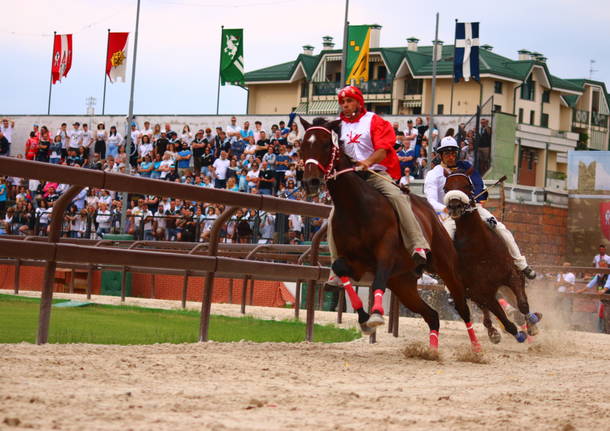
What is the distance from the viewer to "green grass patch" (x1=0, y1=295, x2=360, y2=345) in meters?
8.71

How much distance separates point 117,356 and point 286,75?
74.5 metres

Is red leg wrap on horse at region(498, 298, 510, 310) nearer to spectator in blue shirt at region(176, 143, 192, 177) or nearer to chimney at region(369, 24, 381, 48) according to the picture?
spectator in blue shirt at region(176, 143, 192, 177)

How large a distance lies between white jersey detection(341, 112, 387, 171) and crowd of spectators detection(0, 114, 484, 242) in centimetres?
45

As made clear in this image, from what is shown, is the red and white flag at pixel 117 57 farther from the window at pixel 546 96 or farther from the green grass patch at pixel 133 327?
the window at pixel 546 96

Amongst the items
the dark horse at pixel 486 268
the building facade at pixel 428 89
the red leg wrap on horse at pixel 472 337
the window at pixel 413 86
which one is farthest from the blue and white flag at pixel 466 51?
the window at pixel 413 86

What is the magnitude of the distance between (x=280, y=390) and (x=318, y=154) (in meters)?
3.01

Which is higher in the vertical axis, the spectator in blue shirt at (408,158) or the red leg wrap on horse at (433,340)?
the spectator in blue shirt at (408,158)

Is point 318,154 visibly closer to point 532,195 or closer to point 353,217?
point 353,217

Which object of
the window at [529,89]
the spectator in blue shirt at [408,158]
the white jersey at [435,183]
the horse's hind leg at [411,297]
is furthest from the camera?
the window at [529,89]

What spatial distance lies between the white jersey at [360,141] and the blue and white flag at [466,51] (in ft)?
88.6

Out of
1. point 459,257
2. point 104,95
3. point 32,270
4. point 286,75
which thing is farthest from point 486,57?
point 459,257

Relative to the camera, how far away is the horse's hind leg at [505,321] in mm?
11845

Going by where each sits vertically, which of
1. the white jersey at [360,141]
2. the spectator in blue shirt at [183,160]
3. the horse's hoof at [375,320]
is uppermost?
the spectator in blue shirt at [183,160]

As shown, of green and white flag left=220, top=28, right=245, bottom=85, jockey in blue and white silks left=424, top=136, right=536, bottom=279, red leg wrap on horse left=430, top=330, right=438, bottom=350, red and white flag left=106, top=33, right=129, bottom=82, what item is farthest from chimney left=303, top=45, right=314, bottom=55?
red leg wrap on horse left=430, top=330, right=438, bottom=350
